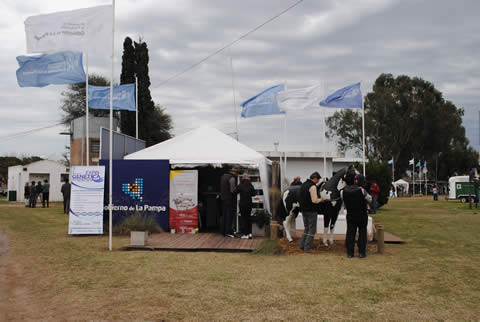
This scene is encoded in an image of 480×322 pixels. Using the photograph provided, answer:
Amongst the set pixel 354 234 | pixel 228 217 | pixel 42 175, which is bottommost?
pixel 354 234

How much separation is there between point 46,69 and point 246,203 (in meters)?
5.90

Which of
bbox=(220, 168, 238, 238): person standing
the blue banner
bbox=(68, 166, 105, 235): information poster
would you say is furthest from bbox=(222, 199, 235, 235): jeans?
bbox=(68, 166, 105, 235): information poster

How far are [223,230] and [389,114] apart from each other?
41.8 m

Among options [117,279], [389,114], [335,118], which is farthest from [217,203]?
[335,118]

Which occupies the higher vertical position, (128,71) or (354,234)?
(128,71)

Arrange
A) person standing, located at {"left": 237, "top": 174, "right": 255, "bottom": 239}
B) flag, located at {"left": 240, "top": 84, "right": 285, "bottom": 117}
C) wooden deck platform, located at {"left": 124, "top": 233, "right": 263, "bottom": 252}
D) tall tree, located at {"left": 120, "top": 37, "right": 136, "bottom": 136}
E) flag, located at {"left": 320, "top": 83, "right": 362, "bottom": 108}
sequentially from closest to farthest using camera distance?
wooden deck platform, located at {"left": 124, "top": 233, "right": 263, "bottom": 252} < person standing, located at {"left": 237, "top": 174, "right": 255, "bottom": 239} < flag, located at {"left": 320, "top": 83, "right": 362, "bottom": 108} < flag, located at {"left": 240, "top": 84, "right": 285, "bottom": 117} < tall tree, located at {"left": 120, "top": 37, "right": 136, "bottom": 136}

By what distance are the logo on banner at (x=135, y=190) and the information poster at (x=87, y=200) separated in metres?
1.02

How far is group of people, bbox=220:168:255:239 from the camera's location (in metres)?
10.9

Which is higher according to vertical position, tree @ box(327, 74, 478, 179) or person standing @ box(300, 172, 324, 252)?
tree @ box(327, 74, 478, 179)

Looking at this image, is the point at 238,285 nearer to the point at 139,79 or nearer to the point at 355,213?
the point at 355,213

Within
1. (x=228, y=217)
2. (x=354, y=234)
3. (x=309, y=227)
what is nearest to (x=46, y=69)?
(x=228, y=217)

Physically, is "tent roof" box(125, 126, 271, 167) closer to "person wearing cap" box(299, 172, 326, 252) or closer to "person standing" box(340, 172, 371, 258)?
"person wearing cap" box(299, 172, 326, 252)

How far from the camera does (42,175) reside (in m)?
36.7

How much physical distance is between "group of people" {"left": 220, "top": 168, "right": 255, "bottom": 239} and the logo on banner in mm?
2646
